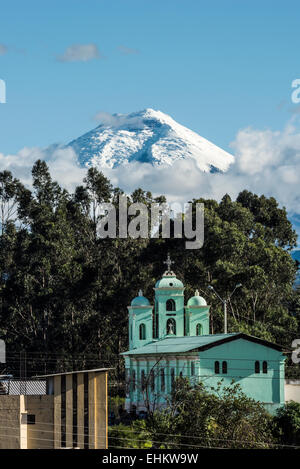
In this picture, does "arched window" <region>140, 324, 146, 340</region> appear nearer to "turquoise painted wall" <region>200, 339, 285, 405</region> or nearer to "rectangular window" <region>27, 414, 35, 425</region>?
"turquoise painted wall" <region>200, 339, 285, 405</region>

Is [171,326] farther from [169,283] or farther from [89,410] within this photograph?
[89,410]

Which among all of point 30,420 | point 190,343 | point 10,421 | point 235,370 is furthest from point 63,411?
point 190,343

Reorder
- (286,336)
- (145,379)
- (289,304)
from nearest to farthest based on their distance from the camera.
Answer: (145,379) < (286,336) < (289,304)

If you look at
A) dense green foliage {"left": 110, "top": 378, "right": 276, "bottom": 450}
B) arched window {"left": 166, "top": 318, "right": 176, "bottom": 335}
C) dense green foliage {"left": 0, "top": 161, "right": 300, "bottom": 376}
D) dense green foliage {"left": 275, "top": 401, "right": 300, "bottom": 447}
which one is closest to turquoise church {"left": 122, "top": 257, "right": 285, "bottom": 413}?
arched window {"left": 166, "top": 318, "right": 176, "bottom": 335}

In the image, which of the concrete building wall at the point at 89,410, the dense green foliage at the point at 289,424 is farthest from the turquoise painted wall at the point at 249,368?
the concrete building wall at the point at 89,410

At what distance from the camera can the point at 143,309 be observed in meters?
82.8

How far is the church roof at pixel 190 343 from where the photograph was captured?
7075cm

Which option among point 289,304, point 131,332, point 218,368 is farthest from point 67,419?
point 289,304

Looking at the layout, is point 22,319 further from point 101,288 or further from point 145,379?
point 145,379

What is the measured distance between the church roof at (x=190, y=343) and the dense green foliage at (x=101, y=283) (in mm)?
14008

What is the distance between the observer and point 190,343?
241 feet

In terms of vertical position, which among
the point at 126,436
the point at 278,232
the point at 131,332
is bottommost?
the point at 126,436

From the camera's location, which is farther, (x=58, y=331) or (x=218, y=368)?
(x=58, y=331)

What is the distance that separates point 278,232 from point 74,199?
2306 centimetres
